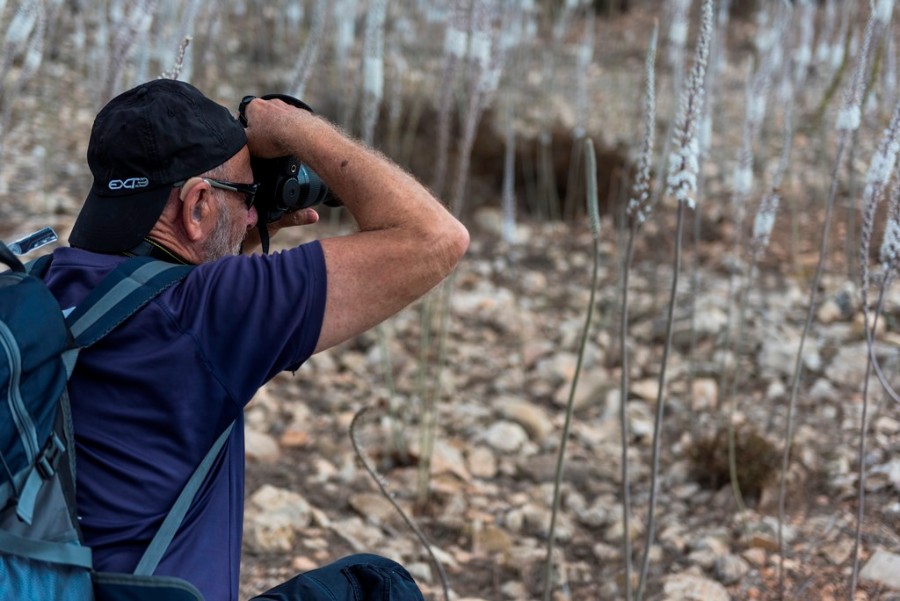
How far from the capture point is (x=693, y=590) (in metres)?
2.71

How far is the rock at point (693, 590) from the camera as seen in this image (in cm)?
268

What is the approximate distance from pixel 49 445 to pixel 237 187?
0.55 metres

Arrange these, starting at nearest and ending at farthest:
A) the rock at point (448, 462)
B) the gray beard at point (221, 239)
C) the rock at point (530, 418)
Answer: the gray beard at point (221, 239)
the rock at point (448, 462)
the rock at point (530, 418)

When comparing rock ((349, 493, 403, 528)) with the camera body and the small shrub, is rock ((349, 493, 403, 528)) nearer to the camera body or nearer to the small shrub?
the small shrub

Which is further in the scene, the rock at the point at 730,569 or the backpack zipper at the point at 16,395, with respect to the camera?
the rock at the point at 730,569

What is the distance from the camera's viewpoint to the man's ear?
157 centimetres

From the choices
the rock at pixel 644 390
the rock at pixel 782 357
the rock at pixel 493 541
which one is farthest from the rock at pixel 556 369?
the rock at pixel 493 541

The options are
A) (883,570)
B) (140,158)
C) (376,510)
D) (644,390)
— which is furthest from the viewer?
(644,390)

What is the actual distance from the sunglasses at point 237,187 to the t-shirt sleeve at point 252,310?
170mm

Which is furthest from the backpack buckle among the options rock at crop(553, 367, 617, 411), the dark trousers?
rock at crop(553, 367, 617, 411)

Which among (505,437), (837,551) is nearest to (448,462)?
(505,437)

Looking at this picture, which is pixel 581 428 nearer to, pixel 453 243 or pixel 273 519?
pixel 273 519

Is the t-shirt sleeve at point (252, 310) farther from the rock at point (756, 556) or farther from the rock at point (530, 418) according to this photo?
the rock at point (530, 418)

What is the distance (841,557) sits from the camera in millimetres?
2820
